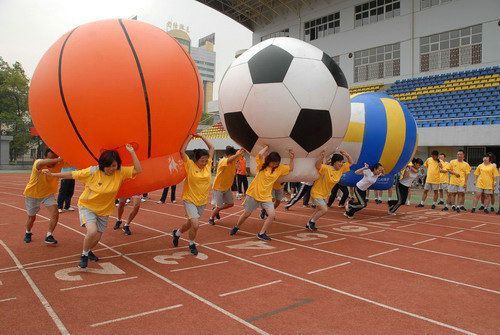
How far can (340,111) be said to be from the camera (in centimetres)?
539

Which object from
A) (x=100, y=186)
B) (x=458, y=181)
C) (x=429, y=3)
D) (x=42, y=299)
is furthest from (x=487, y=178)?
(x=429, y=3)

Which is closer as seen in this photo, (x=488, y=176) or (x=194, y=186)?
(x=194, y=186)

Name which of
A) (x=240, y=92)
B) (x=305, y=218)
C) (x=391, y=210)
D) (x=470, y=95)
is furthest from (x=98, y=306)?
(x=470, y=95)

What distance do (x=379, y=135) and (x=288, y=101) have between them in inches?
118

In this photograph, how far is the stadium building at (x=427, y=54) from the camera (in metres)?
16.3

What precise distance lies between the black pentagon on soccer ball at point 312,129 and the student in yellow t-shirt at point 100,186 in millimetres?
2218

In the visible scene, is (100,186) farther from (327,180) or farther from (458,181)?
(458,181)

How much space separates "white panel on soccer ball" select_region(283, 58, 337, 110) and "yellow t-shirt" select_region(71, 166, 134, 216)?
93.2 inches

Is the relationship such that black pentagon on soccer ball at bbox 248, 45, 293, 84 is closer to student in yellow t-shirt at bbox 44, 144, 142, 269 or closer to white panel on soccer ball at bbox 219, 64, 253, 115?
white panel on soccer ball at bbox 219, 64, 253, 115

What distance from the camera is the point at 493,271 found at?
455cm

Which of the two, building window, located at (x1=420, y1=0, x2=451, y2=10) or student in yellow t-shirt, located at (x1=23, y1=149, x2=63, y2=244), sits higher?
building window, located at (x1=420, y1=0, x2=451, y2=10)

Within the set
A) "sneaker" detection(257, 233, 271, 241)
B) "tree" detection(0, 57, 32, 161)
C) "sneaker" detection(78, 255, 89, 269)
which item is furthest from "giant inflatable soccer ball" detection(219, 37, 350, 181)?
"tree" detection(0, 57, 32, 161)

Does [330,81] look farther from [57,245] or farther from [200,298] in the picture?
[57,245]

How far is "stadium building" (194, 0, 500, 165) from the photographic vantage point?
16.3 metres
